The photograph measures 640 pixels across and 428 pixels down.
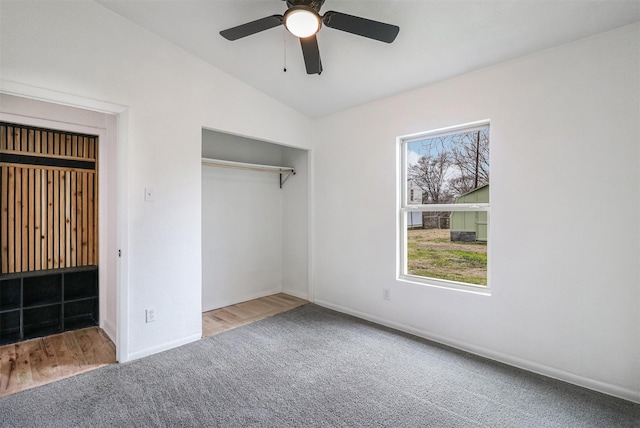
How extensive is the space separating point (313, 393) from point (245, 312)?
188 centimetres

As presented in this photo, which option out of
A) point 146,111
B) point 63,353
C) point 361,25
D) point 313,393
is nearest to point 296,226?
point 146,111

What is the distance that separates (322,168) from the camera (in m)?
3.99

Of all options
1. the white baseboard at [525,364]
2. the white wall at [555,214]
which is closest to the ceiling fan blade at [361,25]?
the white wall at [555,214]

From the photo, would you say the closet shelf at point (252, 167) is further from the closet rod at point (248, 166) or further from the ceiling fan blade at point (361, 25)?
the ceiling fan blade at point (361, 25)

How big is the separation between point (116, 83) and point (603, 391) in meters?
4.33

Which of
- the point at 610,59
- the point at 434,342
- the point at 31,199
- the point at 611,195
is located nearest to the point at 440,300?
the point at 434,342

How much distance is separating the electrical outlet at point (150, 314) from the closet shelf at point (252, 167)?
1658 millimetres

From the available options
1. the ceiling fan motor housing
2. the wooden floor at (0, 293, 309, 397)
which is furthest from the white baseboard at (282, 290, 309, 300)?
the ceiling fan motor housing

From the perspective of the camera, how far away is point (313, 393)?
2.12 metres

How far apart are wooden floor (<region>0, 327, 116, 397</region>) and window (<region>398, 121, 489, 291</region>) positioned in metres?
3.01

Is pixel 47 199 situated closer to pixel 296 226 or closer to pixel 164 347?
pixel 164 347

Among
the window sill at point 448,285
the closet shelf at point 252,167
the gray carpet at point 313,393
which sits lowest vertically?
the gray carpet at point 313,393

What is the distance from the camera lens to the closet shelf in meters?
3.62

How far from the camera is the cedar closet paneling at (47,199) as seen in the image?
9.96ft
